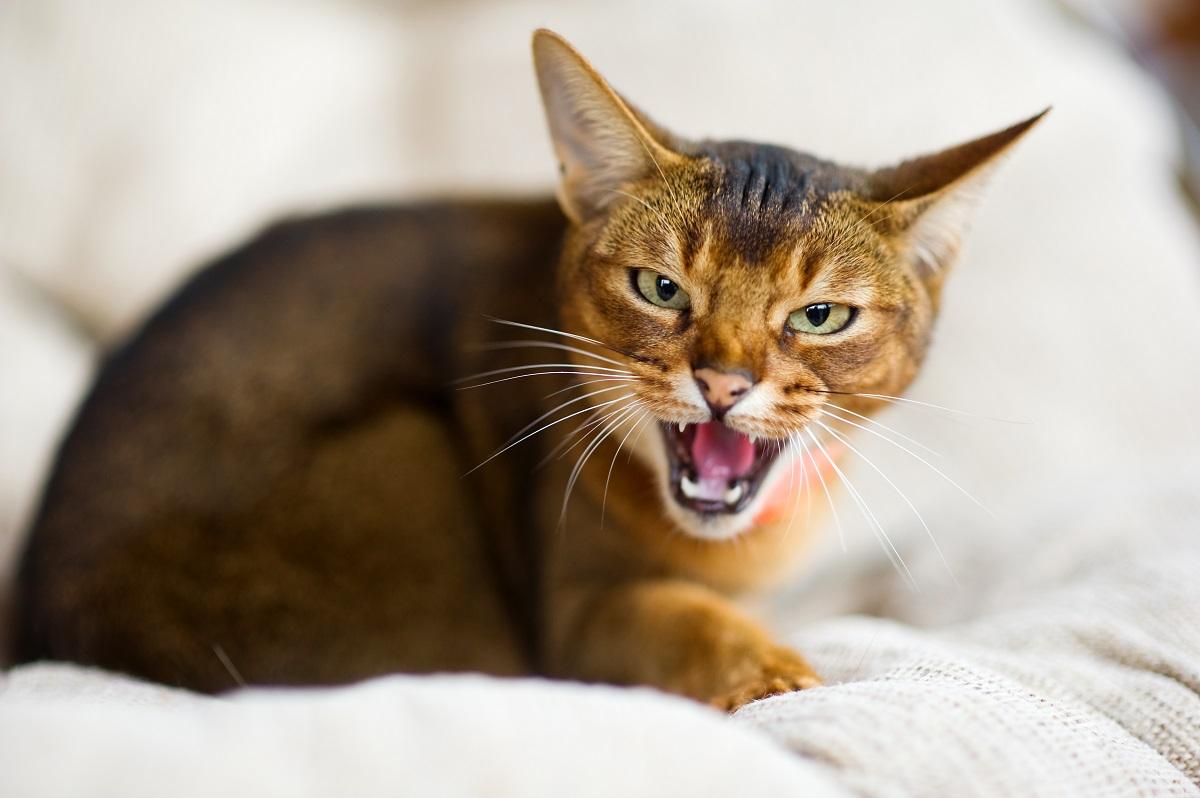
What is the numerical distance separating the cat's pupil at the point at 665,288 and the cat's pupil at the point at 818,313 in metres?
0.14

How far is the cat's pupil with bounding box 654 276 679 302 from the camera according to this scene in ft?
3.26

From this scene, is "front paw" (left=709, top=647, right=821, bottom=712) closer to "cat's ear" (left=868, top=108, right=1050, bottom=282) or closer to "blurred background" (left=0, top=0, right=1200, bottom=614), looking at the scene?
"cat's ear" (left=868, top=108, right=1050, bottom=282)

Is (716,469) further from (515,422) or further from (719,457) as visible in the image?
(515,422)

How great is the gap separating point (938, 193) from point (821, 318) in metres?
0.18

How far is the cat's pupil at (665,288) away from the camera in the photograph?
99 centimetres

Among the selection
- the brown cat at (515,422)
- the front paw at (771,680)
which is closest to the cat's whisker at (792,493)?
→ the brown cat at (515,422)

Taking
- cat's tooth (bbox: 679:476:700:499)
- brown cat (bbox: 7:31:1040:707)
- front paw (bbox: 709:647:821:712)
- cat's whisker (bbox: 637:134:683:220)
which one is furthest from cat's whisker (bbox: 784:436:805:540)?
cat's whisker (bbox: 637:134:683:220)

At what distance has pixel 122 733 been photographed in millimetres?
662

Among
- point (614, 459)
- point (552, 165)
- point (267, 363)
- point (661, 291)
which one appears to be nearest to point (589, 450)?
point (614, 459)

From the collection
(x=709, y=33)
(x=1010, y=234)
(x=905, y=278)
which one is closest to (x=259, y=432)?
(x=905, y=278)

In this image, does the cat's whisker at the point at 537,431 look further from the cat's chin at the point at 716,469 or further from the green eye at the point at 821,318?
the green eye at the point at 821,318

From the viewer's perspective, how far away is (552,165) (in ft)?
5.41

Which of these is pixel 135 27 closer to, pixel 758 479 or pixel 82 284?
pixel 82 284

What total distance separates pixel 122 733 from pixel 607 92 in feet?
2.41
